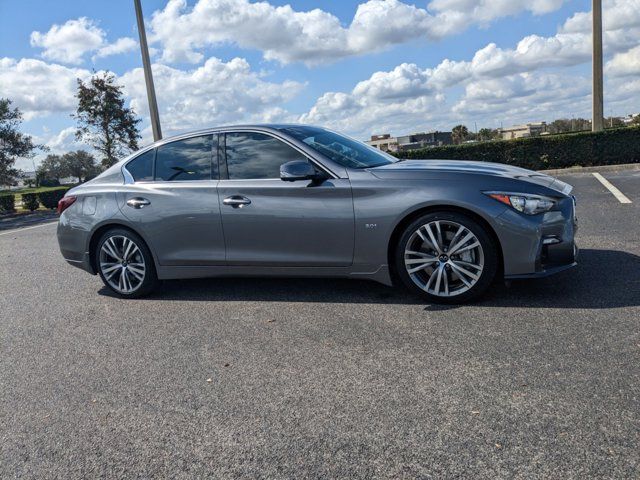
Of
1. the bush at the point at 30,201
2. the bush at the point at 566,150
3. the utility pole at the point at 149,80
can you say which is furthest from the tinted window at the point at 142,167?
the bush at the point at 30,201

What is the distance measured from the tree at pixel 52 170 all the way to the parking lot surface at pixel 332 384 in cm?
7880

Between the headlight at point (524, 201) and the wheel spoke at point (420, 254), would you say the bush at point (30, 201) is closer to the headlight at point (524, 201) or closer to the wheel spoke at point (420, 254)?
the wheel spoke at point (420, 254)

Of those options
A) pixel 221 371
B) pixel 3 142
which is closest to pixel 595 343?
pixel 221 371

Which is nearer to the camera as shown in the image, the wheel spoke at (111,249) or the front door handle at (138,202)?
the front door handle at (138,202)

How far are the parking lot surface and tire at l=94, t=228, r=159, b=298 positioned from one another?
0.21 meters

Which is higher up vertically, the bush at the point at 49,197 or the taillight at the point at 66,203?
the taillight at the point at 66,203

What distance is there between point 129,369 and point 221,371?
2.12 feet

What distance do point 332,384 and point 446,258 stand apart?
160 centimetres

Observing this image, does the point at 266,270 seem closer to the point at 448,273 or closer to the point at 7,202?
the point at 448,273

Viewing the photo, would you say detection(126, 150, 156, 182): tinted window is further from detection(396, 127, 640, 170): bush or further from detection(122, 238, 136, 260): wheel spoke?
detection(396, 127, 640, 170): bush

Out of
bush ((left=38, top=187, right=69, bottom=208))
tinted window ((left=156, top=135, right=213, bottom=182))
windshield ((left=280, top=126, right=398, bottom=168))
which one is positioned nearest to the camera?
windshield ((left=280, top=126, right=398, bottom=168))

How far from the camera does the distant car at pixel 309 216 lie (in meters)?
4.14

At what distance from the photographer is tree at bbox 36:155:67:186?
76.5 metres

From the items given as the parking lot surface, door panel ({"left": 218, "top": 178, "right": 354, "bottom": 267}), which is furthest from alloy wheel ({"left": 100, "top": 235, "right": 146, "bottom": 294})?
door panel ({"left": 218, "top": 178, "right": 354, "bottom": 267})
